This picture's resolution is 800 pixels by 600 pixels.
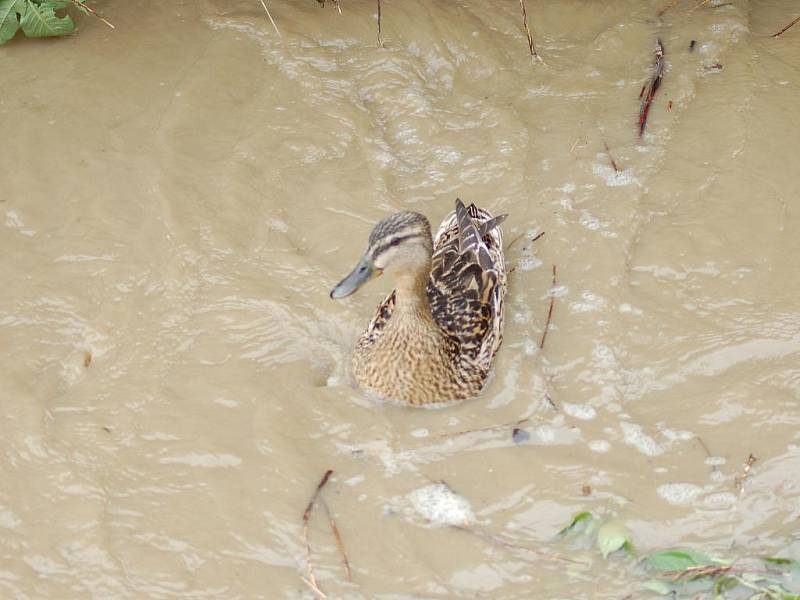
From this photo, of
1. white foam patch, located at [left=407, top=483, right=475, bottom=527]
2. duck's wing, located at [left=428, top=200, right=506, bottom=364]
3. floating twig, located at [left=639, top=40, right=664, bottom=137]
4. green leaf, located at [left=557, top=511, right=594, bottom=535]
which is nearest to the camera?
green leaf, located at [left=557, top=511, right=594, bottom=535]

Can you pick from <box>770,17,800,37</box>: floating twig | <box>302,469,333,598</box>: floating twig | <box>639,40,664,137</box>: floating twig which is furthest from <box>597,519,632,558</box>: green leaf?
<box>770,17,800,37</box>: floating twig

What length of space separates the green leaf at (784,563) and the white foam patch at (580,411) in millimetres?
1026

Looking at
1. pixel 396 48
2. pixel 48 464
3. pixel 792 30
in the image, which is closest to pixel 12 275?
pixel 48 464

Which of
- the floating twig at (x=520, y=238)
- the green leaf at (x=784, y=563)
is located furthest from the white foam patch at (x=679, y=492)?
the floating twig at (x=520, y=238)

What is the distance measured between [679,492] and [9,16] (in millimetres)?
4929

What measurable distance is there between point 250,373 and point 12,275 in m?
1.41

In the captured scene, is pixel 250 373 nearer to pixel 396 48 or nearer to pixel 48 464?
pixel 48 464

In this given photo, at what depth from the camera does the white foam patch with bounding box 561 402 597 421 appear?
4.88 meters

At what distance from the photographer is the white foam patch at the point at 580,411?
488cm

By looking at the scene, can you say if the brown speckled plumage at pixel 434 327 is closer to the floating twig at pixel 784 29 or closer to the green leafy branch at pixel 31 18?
the floating twig at pixel 784 29

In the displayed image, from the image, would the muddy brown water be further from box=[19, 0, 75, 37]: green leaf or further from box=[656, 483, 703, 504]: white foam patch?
box=[19, 0, 75, 37]: green leaf

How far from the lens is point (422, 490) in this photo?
14.9 ft

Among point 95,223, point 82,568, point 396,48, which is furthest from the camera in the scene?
point 396,48

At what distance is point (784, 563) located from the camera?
4160 mm
